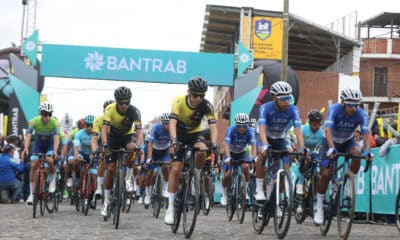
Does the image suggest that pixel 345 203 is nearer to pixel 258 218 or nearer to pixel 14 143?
pixel 258 218

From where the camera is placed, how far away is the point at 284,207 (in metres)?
9.03

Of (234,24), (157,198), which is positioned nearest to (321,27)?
(234,24)

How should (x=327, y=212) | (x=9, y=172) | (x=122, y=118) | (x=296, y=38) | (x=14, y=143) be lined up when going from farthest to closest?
(x=296, y=38) < (x=14, y=143) < (x=9, y=172) < (x=122, y=118) < (x=327, y=212)

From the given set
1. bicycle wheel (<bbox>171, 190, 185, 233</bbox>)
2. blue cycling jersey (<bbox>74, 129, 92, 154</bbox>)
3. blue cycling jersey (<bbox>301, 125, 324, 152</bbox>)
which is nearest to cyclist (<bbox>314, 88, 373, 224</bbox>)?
bicycle wheel (<bbox>171, 190, 185, 233</bbox>)

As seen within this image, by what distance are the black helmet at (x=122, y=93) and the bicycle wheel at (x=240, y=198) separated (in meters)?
2.92

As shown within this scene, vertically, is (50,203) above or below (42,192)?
below

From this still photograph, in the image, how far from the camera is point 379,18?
5584 centimetres

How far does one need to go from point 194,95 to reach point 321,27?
3596 cm

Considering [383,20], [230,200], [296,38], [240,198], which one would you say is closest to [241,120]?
[230,200]

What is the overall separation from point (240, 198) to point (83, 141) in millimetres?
3833

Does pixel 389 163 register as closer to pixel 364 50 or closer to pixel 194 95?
pixel 194 95

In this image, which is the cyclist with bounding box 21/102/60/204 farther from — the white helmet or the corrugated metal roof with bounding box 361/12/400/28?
the corrugated metal roof with bounding box 361/12/400/28

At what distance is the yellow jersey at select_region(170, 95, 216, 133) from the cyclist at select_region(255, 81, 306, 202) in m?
0.76

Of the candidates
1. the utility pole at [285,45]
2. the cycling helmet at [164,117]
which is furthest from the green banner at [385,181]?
the utility pole at [285,45]
